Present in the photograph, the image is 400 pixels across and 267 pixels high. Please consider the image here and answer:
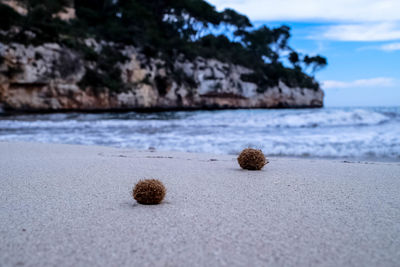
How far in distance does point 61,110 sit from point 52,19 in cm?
774

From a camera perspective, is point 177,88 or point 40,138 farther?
point 177,88

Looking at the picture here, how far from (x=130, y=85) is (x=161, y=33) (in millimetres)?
8869

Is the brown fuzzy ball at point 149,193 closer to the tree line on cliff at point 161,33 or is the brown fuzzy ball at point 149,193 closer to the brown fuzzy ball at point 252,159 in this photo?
the brown fuzzy ball at point 252,159

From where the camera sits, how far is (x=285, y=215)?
154cm

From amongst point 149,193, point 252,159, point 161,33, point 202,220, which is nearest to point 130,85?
point 161,33

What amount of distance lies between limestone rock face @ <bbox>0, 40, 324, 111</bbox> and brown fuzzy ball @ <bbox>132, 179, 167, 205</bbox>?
62.9ft

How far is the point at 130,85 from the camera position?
24266 millimetres

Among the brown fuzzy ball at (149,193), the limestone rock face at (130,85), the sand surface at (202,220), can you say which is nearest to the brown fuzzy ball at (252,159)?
the sand surface at (202,220)

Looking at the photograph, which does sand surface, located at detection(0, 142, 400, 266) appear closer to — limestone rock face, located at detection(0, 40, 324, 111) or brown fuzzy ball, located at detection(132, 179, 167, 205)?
brown fuzzy ball, located at detection(132, 179, 167, 205)

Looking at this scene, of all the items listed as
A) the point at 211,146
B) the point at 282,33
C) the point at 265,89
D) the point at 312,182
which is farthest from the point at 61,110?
the point at 282,33

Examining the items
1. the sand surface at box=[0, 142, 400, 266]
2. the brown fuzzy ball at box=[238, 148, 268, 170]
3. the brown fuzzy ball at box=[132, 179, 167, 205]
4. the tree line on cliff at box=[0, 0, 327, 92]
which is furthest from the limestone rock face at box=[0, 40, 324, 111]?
the brown fuzzy ball at box=[132, 179, 167, 205]

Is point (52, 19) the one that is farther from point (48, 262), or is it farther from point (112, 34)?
point (48, 262)

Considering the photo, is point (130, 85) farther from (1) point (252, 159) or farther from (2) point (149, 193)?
(2) point (149, 193)

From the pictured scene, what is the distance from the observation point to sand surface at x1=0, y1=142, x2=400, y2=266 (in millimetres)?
1087
